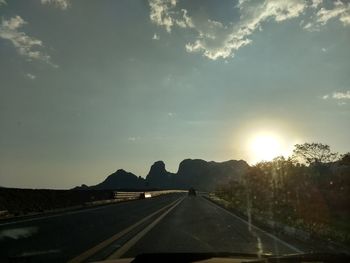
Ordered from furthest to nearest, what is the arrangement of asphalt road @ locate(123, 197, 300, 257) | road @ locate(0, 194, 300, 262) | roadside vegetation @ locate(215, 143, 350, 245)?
roadside vegetation @ locate(215, 143, 350, 245), asphalt road @ locate(123, 197, 300, 257), road @ locate(0, 194, 300, 262)

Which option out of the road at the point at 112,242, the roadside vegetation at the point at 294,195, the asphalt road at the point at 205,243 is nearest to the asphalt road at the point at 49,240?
the road at the point at 112,242

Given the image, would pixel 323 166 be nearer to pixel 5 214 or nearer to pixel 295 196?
pixel 295 196

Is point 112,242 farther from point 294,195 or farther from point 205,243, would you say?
point 294,195

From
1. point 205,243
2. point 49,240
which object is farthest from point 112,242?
point 205,243

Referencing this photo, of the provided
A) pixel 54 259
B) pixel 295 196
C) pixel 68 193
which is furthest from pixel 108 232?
pixel 295 196

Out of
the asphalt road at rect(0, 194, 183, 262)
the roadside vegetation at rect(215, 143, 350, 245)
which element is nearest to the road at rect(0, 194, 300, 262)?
the asphalt road at rect(0, 194, 183, 262)

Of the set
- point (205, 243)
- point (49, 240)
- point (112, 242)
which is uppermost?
point (49, 240)

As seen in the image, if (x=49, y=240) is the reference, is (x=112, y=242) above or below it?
below

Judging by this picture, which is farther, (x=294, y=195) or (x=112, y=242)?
(x=294, y=195)

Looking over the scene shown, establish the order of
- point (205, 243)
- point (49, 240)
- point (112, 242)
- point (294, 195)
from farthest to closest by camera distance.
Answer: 1. point (294, 195)
2. point (49, 240)
3. point (112, 242)
4. point (205, 243)

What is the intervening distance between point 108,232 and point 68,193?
31.5 m

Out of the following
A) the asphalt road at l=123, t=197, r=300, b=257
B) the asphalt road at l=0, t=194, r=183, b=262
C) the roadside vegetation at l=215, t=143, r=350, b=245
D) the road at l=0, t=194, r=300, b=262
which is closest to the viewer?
the asphalt road at l=0, t=194, r=183, b=262

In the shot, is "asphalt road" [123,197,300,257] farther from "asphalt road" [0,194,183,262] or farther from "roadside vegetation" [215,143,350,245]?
"roadside vegetation" [215,143,350,245]

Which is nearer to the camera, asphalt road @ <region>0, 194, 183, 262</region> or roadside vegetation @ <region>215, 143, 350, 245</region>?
asphalt road @ <region>0, 194, 183, 262</region>
